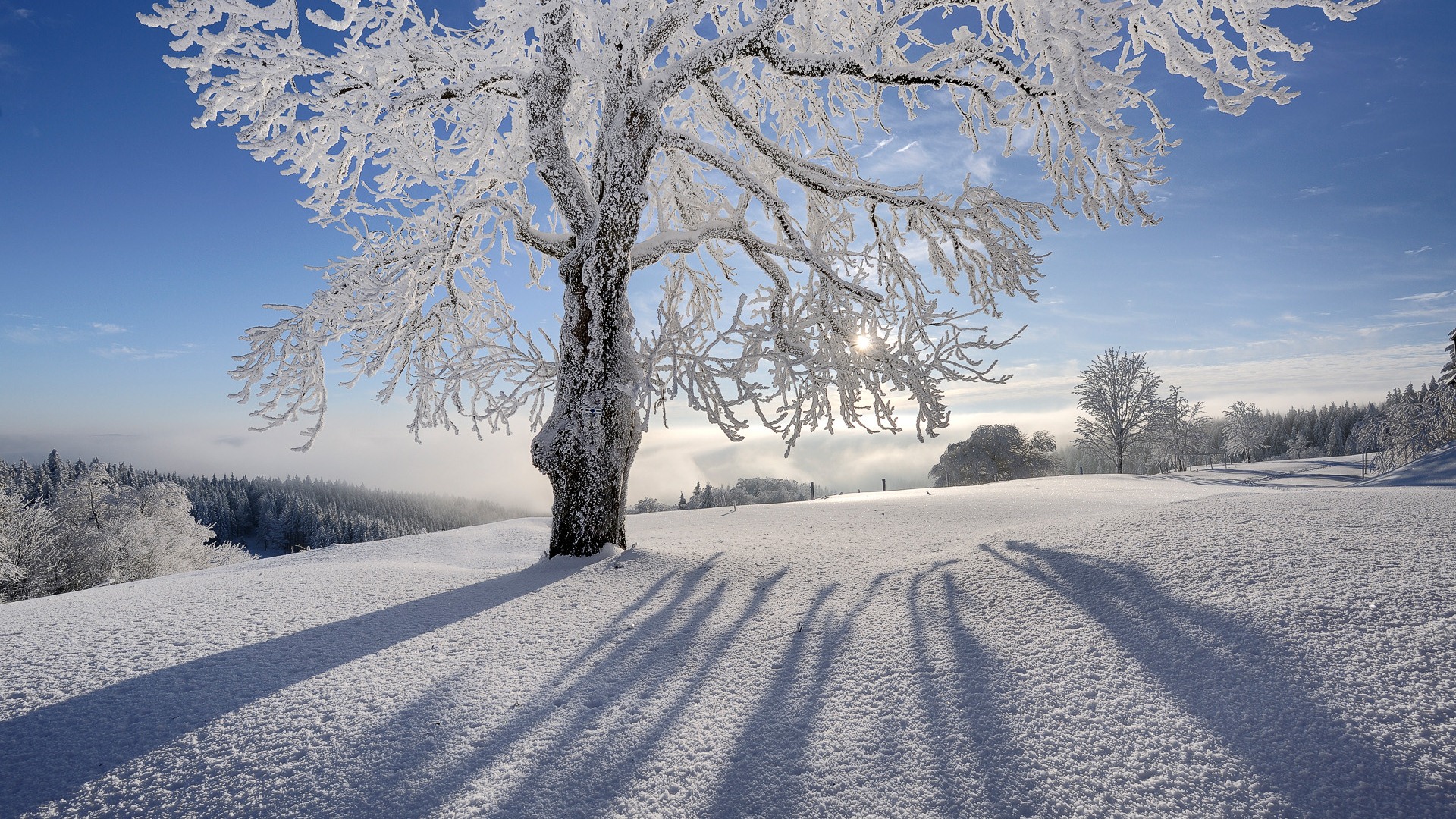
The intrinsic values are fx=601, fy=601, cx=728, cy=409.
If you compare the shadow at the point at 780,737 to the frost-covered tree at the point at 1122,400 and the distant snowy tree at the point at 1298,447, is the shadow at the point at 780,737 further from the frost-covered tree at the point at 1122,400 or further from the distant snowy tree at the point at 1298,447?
the distant snowy tree at the point at 1298,447

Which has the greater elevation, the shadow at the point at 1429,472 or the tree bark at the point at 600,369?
the tree bark at the point at 600,369

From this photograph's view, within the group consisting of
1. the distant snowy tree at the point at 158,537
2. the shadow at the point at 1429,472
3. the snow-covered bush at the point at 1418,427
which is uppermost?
the snow-covered bush at the point at 1418,427

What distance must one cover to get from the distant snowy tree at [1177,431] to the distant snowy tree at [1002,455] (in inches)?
190

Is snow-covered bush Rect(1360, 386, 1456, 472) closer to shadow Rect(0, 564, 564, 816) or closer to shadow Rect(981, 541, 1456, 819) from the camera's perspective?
shadow Rect(981, 541, 1456, 819)

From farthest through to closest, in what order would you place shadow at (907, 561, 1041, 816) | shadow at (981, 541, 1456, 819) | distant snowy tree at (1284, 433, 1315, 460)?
1. distant snowy tree at (1284, 433, 1315, 460)
2. shadow at (907, 561, 1041, 816)
3. shadow at (981, 541, 1456, 819)

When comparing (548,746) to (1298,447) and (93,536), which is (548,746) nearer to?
(93,536)

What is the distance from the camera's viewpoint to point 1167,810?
201 centimetres

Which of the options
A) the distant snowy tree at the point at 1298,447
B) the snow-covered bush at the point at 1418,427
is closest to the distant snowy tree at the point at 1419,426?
the snow-covered bush at the point at 1418,427

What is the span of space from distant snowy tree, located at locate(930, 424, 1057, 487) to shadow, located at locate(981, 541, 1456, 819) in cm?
2986

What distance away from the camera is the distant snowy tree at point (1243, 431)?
136ft

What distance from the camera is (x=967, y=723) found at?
2.57 metres

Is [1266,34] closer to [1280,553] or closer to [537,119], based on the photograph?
[1280,553]

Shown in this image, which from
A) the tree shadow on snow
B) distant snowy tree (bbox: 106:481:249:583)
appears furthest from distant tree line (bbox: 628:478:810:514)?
the tree shadow on snow

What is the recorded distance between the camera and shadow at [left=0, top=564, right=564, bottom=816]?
8.19 ft
